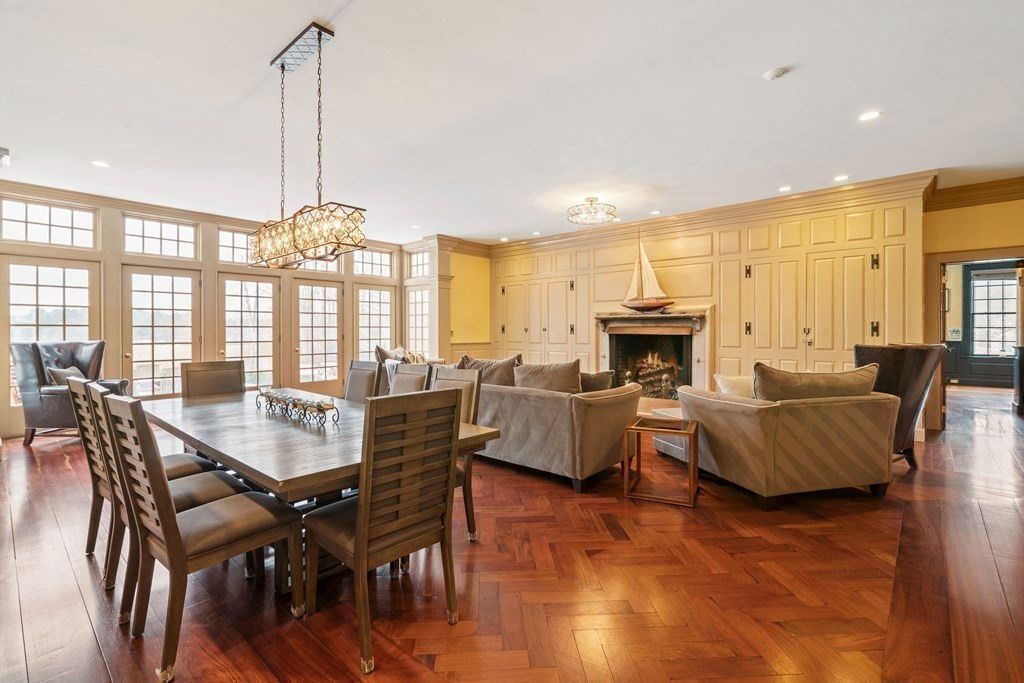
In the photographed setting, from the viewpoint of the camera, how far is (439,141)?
3721 millimetres

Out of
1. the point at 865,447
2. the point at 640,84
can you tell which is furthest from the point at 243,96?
the point at 865,447

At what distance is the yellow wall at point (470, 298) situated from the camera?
25.1ft

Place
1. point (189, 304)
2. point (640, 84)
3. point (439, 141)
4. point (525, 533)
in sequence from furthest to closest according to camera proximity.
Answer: point (189, 304) → point (439, 141) → point (640, 84) → point (525, 533)

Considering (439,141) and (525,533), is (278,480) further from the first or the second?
(439,141)

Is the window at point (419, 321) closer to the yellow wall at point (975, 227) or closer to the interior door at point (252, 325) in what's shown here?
the interior door at point (252, 325)

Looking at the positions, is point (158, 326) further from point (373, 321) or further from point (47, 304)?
point (373, 321)

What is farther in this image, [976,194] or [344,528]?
[976,194]

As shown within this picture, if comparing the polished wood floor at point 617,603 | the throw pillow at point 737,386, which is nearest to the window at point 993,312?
the polished wood floor at point 617,603

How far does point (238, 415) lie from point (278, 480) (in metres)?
1.40

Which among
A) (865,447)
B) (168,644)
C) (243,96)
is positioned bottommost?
(168,644)

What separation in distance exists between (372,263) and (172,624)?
6697mm

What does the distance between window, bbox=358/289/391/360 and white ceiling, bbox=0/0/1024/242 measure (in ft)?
9.40

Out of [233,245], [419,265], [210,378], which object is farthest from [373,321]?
[210,378]

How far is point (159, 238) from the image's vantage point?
562 centimetres
